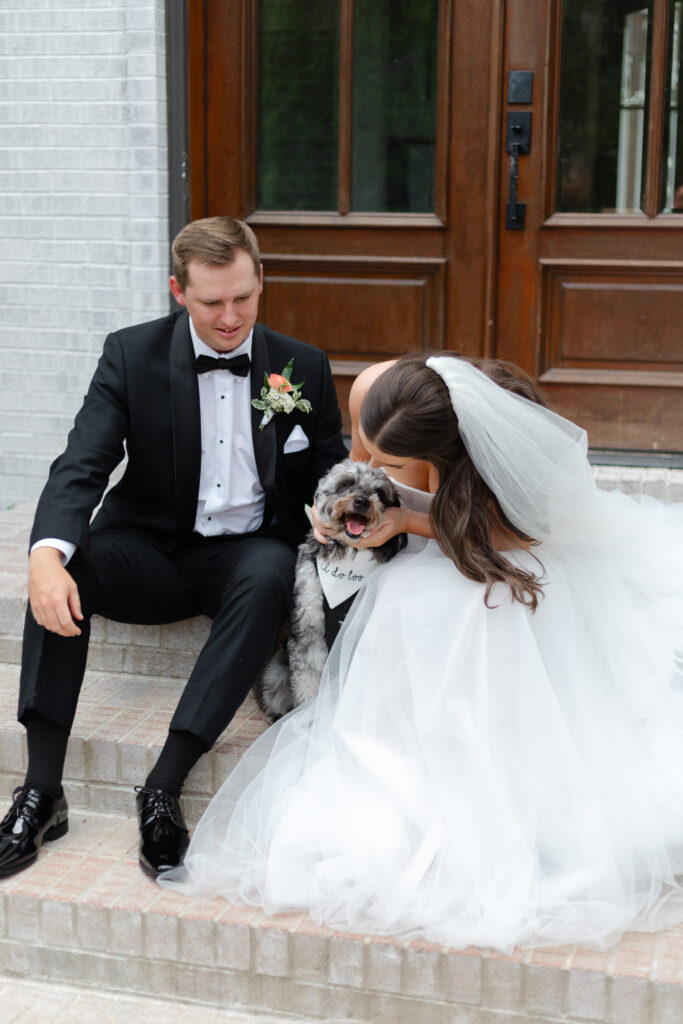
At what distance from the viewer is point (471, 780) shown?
8.20 ft

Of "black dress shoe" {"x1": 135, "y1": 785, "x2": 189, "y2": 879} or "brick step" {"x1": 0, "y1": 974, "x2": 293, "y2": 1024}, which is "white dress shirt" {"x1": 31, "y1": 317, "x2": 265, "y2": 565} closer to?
"black dress shoe" {"x1": 135, "y1": 785, "x2": 189, "y2": 879}

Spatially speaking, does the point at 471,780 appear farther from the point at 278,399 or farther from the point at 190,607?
Answer: the point at 278,399

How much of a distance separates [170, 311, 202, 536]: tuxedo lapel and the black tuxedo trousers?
14 centimetres

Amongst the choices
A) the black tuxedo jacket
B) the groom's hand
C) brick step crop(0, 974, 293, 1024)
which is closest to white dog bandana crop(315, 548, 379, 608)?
the black tuxedo jacket

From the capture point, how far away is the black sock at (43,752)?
276 centimetres

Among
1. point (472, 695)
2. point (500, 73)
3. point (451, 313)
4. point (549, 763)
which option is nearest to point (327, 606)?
point (472, 695)

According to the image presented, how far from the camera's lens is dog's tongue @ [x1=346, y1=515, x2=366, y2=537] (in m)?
2.70

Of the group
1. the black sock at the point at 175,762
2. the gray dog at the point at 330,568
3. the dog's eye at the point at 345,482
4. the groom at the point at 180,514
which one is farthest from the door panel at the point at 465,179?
the black sock at the point at 175,762

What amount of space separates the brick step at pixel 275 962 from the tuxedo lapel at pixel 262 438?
3.38 ft

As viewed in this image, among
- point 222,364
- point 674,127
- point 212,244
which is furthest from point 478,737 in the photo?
point 674,127

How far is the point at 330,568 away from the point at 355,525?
0.18m

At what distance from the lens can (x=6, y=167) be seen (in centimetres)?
454

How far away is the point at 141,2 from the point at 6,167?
0.83 metres

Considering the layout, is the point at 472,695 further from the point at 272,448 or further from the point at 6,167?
the point at 6,167
